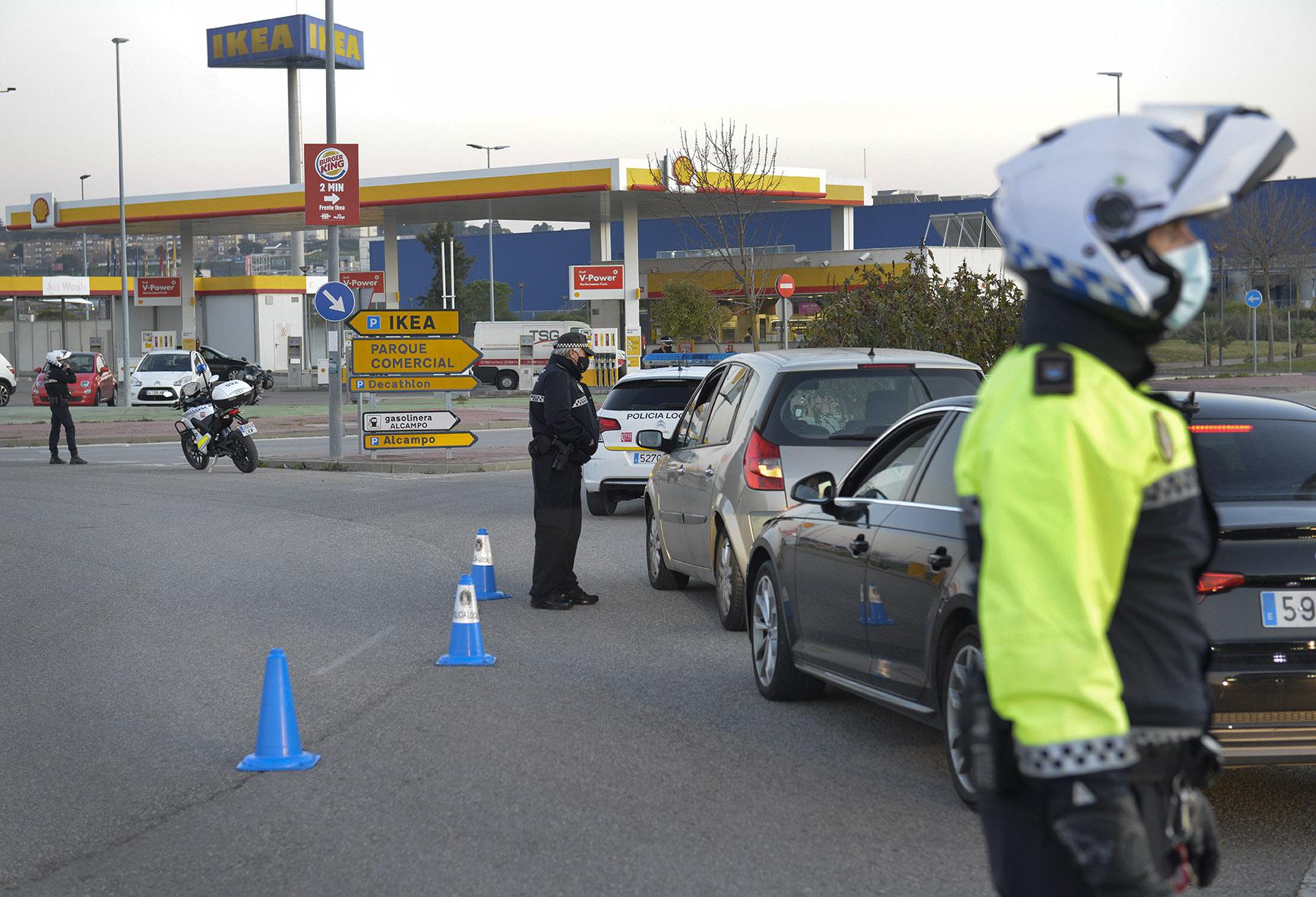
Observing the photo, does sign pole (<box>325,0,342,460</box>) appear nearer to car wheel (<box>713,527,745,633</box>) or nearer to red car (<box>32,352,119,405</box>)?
car wheel (<box>713,527,745,633</box>)

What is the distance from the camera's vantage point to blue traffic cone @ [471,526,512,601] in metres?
10.8

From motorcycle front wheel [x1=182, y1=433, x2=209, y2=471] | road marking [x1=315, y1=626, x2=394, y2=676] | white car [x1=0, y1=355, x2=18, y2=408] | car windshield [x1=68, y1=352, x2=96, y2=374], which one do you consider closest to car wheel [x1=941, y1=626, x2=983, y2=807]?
road marking [x1=315, y1=626, x2=394, y2=676]

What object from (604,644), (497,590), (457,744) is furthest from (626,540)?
(457,744)

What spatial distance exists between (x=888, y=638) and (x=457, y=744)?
2041 mm

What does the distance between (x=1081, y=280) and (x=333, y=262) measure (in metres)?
24.8

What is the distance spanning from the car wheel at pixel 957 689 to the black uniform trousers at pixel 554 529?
Answer: 5.36 metres

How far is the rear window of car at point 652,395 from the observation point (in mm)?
16678

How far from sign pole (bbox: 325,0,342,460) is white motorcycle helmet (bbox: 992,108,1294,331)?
23.7 meters

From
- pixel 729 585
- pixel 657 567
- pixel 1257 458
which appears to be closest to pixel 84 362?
pixel 657 567

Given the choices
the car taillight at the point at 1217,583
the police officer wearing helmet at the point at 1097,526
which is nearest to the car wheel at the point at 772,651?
the car taillight at the point at 1217,583

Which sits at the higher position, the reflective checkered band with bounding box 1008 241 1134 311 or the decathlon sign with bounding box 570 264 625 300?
the decathlon sign with bounding box 570 264 625 300

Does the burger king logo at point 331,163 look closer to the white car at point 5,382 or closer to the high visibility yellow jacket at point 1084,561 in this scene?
the high visibility yellow jacket at point 1084,561

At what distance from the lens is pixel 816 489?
256 inches

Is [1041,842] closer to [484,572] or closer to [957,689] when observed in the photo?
[957,689]
